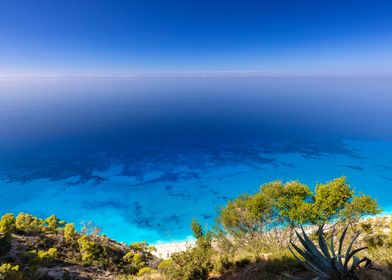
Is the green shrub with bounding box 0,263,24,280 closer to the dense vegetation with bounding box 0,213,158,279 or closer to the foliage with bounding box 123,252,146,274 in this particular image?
the dense vegetation with bounding box 0,213,158,279

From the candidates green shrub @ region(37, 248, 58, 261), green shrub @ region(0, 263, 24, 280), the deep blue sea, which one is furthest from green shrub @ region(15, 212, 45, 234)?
green shrub @ region(0, 263, 24, 280)

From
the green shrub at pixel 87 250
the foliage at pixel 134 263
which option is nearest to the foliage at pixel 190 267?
the foliage at pixel 134 263

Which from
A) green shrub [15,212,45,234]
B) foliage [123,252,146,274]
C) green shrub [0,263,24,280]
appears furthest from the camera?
green shrub [15,212,45,234]

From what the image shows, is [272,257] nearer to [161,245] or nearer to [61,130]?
[161,245]

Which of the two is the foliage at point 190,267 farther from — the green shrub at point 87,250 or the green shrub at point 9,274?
the green shrub at point 87,250

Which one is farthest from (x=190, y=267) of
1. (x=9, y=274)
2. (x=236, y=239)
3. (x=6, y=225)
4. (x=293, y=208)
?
(x=6, y=225)

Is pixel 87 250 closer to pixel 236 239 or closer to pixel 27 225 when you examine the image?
pixel 27 225

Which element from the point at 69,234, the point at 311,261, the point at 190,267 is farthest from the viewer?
the point at 69,234

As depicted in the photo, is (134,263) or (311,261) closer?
(311,261)

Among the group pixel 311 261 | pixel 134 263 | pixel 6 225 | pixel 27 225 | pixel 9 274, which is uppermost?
pixel 311 261

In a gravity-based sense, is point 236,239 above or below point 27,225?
above

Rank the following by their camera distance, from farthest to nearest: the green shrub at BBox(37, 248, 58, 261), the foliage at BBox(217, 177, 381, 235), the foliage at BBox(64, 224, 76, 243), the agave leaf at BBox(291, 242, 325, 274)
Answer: the foliage at BBox(64, 224, 76, 243)
the foliage at BBox(217, 177, 381, 235)
the green shrub at BBox(37, 248, 58, 261)
the agave leaf at BBox(291, 242, 325, 274)

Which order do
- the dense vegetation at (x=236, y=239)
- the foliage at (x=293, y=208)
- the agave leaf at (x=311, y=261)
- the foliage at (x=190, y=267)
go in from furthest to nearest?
1. the foliage at (x=293, y=208)
2. the dense vegetation at (x=236, y=239)
3. the foliage at (x=190, y=267)
4. the agave leaf at (x=311, y=261)

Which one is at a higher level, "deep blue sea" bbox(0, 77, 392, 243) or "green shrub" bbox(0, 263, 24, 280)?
"green shrub" bbox(0, 263, 24, 280)
